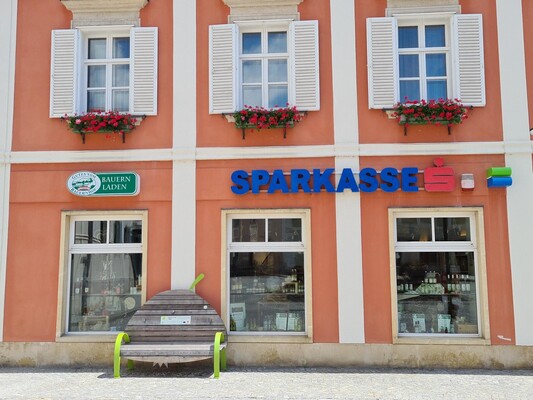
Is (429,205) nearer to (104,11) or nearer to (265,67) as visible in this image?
(265,67)

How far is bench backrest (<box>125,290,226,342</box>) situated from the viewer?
778 centimetres

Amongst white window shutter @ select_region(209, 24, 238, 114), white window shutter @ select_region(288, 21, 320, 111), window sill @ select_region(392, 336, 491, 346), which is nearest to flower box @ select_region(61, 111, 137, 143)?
white window shutter @ select_region(209, 24, 238, 114)

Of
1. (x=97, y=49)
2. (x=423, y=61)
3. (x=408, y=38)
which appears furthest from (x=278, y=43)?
(x=97, y=49)

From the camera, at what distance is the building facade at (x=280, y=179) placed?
7910 millimetres

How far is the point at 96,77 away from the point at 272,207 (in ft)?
11.9

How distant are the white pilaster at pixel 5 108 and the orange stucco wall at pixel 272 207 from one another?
3073 mm

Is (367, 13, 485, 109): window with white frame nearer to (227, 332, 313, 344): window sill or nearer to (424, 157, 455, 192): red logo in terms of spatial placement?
(424, 157, 455, 192): red logo

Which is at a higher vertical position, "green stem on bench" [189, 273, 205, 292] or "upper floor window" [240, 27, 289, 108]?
"upper floor window" [240, 27, 289, 108]

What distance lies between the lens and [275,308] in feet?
27.1

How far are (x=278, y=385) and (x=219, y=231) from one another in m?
2.47

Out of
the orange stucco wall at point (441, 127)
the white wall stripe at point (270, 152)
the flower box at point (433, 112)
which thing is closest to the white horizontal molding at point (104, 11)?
the white wall stripe at point (270, 152)

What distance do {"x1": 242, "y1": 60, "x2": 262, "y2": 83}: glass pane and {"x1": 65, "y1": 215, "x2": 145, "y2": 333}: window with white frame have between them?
282cm

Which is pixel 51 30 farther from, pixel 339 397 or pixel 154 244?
pixel 339 397

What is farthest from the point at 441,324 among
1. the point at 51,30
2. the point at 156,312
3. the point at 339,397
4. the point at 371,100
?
the point at 51,30
